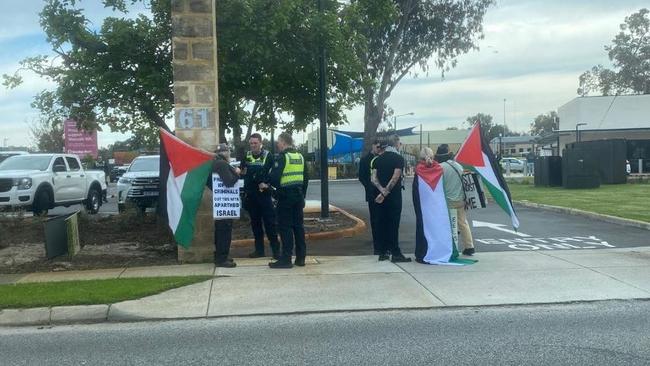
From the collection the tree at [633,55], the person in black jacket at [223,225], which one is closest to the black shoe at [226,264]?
the person in black jacket at [223,225]

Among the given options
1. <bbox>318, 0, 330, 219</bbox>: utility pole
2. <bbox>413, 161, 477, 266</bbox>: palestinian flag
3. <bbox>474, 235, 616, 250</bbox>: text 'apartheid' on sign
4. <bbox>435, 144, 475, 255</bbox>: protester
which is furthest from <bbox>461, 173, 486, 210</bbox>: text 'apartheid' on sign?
<bbox>318, 0, 330, 219</bbox>: utility pole

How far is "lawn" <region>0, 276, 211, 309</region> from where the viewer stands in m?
7.68

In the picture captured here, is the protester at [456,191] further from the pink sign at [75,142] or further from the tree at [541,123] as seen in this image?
the tree at [541,123]

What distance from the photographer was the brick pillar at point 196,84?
10.4m

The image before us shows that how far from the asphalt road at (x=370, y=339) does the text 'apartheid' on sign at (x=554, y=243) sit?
13.1ft

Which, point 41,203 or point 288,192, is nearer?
point 288,192

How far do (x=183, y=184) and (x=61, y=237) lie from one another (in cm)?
254

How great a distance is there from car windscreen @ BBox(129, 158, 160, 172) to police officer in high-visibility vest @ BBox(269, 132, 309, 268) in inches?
352

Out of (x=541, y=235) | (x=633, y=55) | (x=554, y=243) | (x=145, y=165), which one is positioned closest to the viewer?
(x=554, y=243)

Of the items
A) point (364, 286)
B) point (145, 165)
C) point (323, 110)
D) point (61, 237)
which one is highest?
point (323, 110)

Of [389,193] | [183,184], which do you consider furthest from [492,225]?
[183,184]

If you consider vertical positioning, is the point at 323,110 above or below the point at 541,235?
above

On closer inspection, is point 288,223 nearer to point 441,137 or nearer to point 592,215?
point 592,215

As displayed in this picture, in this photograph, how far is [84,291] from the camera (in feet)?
26.8
